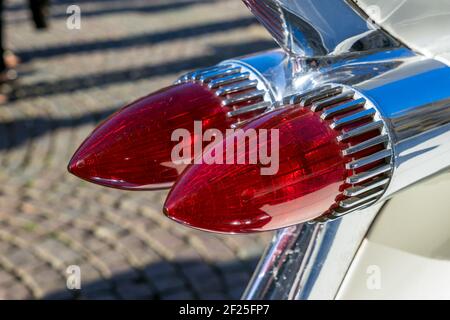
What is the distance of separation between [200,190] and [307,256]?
419mm

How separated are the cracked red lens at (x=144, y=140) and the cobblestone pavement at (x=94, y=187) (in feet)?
6.32

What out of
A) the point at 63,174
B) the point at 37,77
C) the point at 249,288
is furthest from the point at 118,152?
the point at 37,77

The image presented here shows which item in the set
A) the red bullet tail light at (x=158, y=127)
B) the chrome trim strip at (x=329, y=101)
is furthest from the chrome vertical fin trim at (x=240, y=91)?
the chrome trim strip at (x=329, y=101)

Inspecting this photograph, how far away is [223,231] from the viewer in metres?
0.83

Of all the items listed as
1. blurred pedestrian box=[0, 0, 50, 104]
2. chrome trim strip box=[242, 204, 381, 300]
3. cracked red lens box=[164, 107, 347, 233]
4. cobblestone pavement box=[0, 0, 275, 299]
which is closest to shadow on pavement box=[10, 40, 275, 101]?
cobblestone pavement box=[0, 0, 275, 299]

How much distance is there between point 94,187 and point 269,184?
3.10 m

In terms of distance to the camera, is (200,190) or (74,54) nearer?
(200,190)

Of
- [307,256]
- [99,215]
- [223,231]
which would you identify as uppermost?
[223,231]

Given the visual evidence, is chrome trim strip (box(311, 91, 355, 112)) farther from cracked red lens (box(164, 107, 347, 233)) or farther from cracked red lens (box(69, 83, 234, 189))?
cracked red lens (box(69, 83, 234, 189))

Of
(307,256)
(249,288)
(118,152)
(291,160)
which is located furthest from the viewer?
(249,288)

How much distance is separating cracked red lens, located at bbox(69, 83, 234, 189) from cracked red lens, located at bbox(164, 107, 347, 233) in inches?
7.1

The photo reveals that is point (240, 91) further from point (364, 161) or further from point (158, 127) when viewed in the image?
point (364, 161)

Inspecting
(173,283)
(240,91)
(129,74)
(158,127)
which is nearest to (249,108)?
(240,91)
